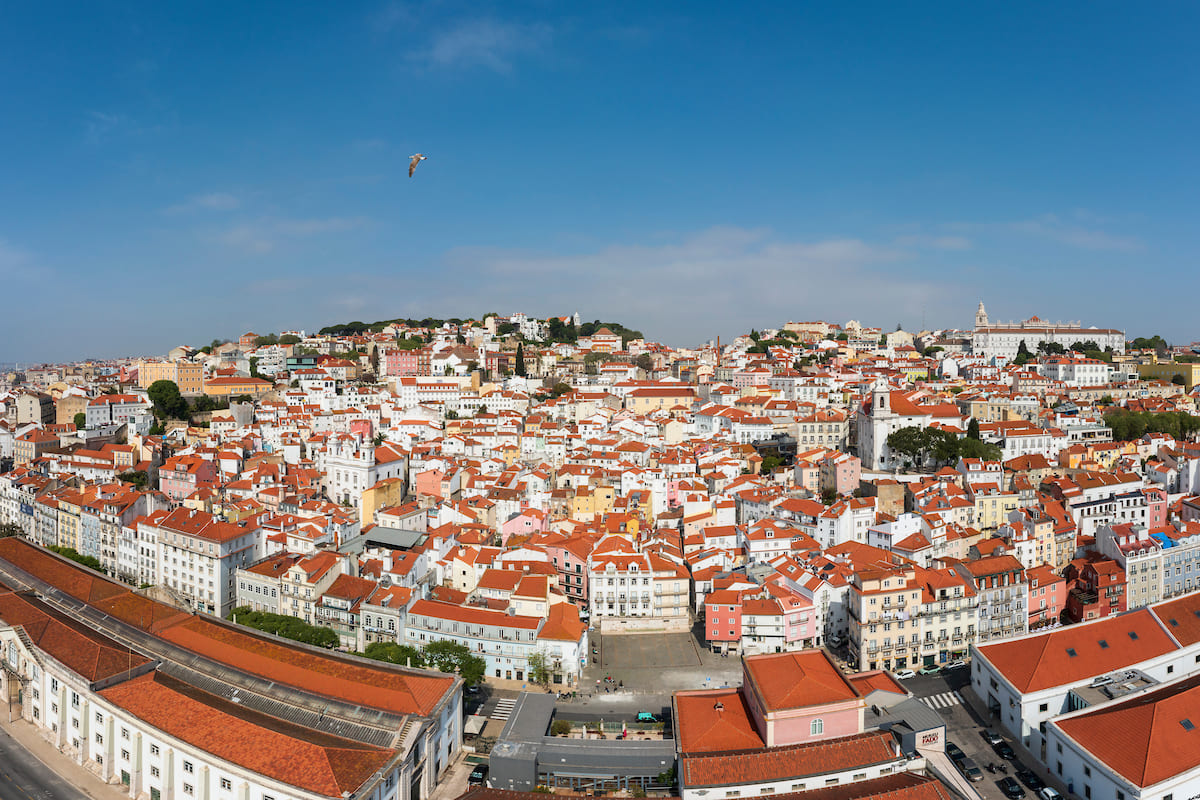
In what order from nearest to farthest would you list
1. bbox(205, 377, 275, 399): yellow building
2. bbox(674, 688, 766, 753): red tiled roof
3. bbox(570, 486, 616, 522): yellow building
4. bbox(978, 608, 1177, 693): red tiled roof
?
bbox(674, 688, 766, 753): red tiled roof → bbox(978, 608, 1177, 693): red tiled roof → bbox(570, 486, 616, 522): yellow building → bbox(205, 377, 275, 399): yellow building

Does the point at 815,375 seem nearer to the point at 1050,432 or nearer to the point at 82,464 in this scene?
the point at 1050,432

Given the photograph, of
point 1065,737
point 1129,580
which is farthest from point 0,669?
point 1129,580

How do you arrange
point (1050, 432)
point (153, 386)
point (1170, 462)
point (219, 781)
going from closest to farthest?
point (219, 781) → point (1170, 462) → point (1050, 432) → point (153, 386)

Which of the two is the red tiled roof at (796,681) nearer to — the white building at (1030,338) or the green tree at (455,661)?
the green tree at (455,661)

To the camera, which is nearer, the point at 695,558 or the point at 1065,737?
the point at 1065,737

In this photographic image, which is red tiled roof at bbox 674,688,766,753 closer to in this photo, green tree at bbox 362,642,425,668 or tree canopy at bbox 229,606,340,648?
green tree at bbox 362,642,425,668

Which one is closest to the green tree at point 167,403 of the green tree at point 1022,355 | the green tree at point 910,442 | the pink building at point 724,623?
the pink building at point 724,623

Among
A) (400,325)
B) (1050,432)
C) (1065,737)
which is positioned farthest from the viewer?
(400,325)

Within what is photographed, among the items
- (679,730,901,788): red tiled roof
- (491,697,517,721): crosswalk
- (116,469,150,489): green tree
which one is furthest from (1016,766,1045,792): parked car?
(116,469,150,489): green tree
